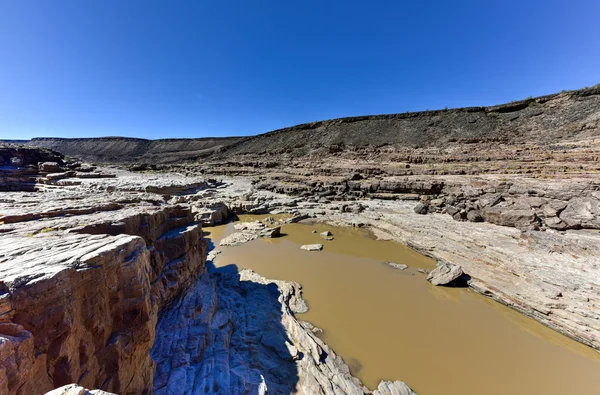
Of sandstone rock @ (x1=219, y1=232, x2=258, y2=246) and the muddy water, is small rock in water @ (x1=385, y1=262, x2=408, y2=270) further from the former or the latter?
sandstone rock @ (x1=219, y1=232, x2=258, y2=246)

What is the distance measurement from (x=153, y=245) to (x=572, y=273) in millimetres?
11607

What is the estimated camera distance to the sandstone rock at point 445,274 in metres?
7.75

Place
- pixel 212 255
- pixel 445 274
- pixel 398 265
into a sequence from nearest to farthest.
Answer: pixel 445 274 → pixel 398 265 → pixel 212 255

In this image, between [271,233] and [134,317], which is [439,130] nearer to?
[271,233]

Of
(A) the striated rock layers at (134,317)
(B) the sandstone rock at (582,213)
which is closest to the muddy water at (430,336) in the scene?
(A) the striated rock layers at (134,317)

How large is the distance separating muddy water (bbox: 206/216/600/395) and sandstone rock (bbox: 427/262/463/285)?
0.91 feet

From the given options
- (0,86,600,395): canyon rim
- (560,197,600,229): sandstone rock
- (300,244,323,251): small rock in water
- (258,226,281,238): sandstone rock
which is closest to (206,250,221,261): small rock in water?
(0,86,600,395): canyon rim

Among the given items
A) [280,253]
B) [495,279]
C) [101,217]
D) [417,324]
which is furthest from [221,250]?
[495,279]

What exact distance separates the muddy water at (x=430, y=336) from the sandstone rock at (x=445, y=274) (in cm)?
28

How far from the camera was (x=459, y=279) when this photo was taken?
7.84 meters

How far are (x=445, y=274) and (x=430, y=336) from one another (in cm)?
281

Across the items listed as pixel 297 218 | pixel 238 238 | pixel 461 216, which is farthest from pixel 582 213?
pixel 238 238

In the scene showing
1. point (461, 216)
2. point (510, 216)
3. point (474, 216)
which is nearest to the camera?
point (510, 216)

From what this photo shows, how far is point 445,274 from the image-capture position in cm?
798
